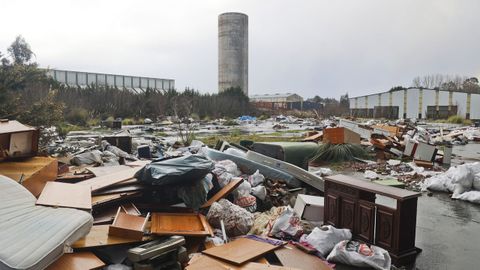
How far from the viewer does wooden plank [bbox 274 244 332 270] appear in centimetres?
338

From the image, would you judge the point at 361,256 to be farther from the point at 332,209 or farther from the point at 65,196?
the point at 65,196

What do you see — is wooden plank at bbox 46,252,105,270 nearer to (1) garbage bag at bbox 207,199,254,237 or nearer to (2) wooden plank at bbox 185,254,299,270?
(2) wooden plank at bbox 185,254,299,270

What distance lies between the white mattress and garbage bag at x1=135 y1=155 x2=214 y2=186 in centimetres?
100

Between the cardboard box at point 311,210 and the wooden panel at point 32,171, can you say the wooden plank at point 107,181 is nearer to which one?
the wooden panel at point 32,171

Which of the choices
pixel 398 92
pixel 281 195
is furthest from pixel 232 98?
pixel 281 195

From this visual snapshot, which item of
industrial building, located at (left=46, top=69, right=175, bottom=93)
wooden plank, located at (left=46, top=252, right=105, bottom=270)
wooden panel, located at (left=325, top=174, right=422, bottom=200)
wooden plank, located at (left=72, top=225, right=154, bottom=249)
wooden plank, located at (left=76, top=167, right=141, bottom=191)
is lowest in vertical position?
wooden plank, located at (left=46, top=252, right=105, bottom=270)

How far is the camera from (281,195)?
559 cm

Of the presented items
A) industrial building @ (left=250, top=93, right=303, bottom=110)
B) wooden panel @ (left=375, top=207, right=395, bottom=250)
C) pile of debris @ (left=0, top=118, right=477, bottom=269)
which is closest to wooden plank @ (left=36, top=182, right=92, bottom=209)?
pile of debris @ (left=0, top=118, right=477, bottom=269)

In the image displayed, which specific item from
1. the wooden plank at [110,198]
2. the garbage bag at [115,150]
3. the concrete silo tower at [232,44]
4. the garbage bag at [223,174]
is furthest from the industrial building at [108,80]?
the wooden plank at [110,198]

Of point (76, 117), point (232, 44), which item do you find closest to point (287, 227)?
point (76, 117)

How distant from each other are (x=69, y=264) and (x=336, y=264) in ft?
8.08

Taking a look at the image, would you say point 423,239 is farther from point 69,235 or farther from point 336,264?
point 69,235

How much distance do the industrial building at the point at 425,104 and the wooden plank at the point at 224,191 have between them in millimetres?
35637

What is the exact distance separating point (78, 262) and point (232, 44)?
3580 centimetres
